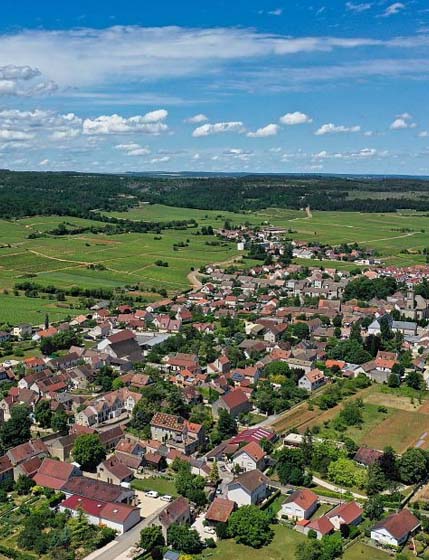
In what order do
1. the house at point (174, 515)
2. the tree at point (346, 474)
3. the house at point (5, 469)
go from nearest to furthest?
the house at point (174, 515) → the tree at point (346, 474) → the house at point (5, 469)

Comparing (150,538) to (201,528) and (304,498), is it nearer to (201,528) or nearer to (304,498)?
(201,528)

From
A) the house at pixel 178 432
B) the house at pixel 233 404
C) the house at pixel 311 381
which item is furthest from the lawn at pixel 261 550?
the house at pixel 311 381

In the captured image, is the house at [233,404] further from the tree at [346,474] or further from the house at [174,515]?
the house at [174,515]

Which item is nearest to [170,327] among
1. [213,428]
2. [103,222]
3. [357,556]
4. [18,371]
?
[18,371]

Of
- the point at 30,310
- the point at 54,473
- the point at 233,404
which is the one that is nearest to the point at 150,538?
the point at 54,473

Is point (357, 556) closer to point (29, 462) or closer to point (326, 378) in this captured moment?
point (29, 462)

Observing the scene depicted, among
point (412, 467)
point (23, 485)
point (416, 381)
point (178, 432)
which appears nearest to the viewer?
point (23, 485)
